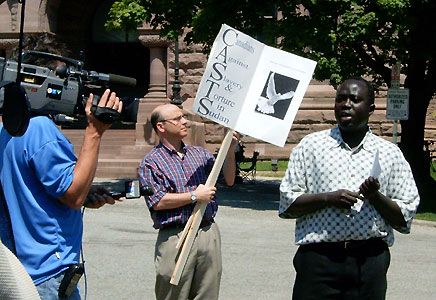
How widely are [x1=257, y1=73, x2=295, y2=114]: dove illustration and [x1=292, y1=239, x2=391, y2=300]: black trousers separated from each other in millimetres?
1124

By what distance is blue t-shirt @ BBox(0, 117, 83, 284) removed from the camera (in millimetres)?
3615

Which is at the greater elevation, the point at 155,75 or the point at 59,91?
the point at 59,91

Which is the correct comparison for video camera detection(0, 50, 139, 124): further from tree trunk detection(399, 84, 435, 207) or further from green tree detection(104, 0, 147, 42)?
tree trunk detection(399, 84, 435, 207)

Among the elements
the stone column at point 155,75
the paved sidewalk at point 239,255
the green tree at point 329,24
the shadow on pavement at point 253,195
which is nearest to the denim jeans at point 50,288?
the paved sidewalk at point 239,255

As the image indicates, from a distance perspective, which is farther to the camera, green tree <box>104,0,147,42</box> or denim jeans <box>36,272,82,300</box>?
green tree <box>104,0,147,42</box>

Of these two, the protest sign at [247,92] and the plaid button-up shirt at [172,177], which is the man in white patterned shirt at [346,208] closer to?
the protest sign at [247,92]

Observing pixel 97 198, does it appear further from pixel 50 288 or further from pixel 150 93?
pixel 150 93

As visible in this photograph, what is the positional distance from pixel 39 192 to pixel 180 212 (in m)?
1.86

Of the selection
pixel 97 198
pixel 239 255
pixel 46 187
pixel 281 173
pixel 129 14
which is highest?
pixel 129 14

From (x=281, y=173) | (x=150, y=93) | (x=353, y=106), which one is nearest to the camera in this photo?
(x=353, y=106)

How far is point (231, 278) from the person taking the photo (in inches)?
367

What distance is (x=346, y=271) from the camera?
448 centimetres

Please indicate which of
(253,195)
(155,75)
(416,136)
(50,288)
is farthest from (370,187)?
(155,75)

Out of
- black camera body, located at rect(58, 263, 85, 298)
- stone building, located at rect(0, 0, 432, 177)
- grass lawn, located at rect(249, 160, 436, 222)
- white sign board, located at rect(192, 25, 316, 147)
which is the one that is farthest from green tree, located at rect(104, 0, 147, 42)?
black camera body, located at rect(58, 263, 85, 298)
